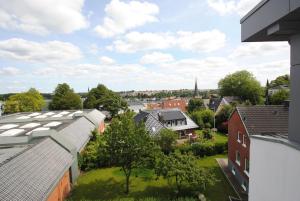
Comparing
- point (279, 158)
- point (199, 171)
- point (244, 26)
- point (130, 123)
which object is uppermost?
point (244, 26)

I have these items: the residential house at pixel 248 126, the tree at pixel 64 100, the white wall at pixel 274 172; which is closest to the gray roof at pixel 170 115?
the residential house at pixel 248 126

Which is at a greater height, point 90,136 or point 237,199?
point 90,136

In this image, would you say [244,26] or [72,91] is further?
[72,91]

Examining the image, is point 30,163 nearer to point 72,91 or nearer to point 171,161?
point 171,161

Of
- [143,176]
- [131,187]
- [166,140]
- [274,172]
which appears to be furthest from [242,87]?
[274,172]

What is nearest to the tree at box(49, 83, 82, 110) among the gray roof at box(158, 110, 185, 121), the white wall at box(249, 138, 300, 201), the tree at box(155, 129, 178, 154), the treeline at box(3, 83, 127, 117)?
the treeline at box(3, 83, 127, 117)

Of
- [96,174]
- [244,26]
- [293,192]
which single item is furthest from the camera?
[96,174]

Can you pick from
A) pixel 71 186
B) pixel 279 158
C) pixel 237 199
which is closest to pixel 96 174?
pixel 71 186
